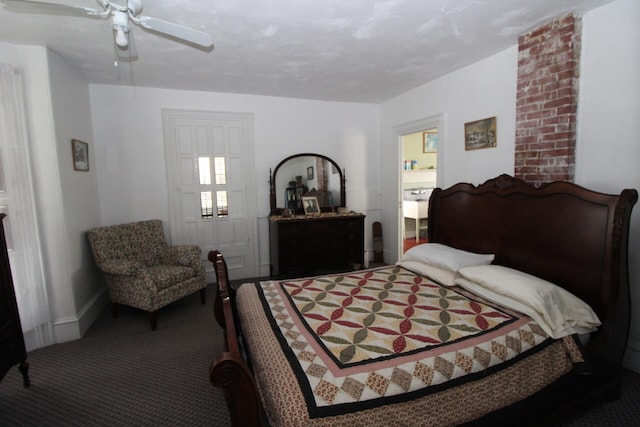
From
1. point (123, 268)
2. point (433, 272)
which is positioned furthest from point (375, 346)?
point (123, 268)

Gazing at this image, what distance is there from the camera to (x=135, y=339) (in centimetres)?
292

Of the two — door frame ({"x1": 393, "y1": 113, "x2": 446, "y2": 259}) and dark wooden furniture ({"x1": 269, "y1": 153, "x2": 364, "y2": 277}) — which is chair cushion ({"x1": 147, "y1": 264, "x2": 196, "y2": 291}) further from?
door frame ({"x1": 393, "y1": 113, "x2": 446, "y2": 259})

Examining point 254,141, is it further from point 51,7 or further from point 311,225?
point 51,7

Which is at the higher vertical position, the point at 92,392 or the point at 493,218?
the point at 493,218

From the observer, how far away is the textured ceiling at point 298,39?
214 centimetres

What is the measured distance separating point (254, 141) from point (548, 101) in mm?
3203

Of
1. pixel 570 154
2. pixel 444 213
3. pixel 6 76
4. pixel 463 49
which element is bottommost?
pixel 444 213

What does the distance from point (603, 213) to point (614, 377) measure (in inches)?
39.4

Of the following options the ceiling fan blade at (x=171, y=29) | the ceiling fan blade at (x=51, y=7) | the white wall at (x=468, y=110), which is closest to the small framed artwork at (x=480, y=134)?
the white wall at (x=468, y=110)

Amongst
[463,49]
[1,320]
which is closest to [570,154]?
[463,49]

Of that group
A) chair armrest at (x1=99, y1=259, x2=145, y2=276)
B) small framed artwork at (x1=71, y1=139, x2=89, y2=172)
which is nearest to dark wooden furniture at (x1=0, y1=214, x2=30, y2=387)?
chair armrest at (x1=99, y1=259, x2=145, y2=276)

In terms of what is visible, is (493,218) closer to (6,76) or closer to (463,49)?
(463,49)

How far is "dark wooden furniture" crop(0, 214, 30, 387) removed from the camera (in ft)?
6.60

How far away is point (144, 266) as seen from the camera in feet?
11.4
